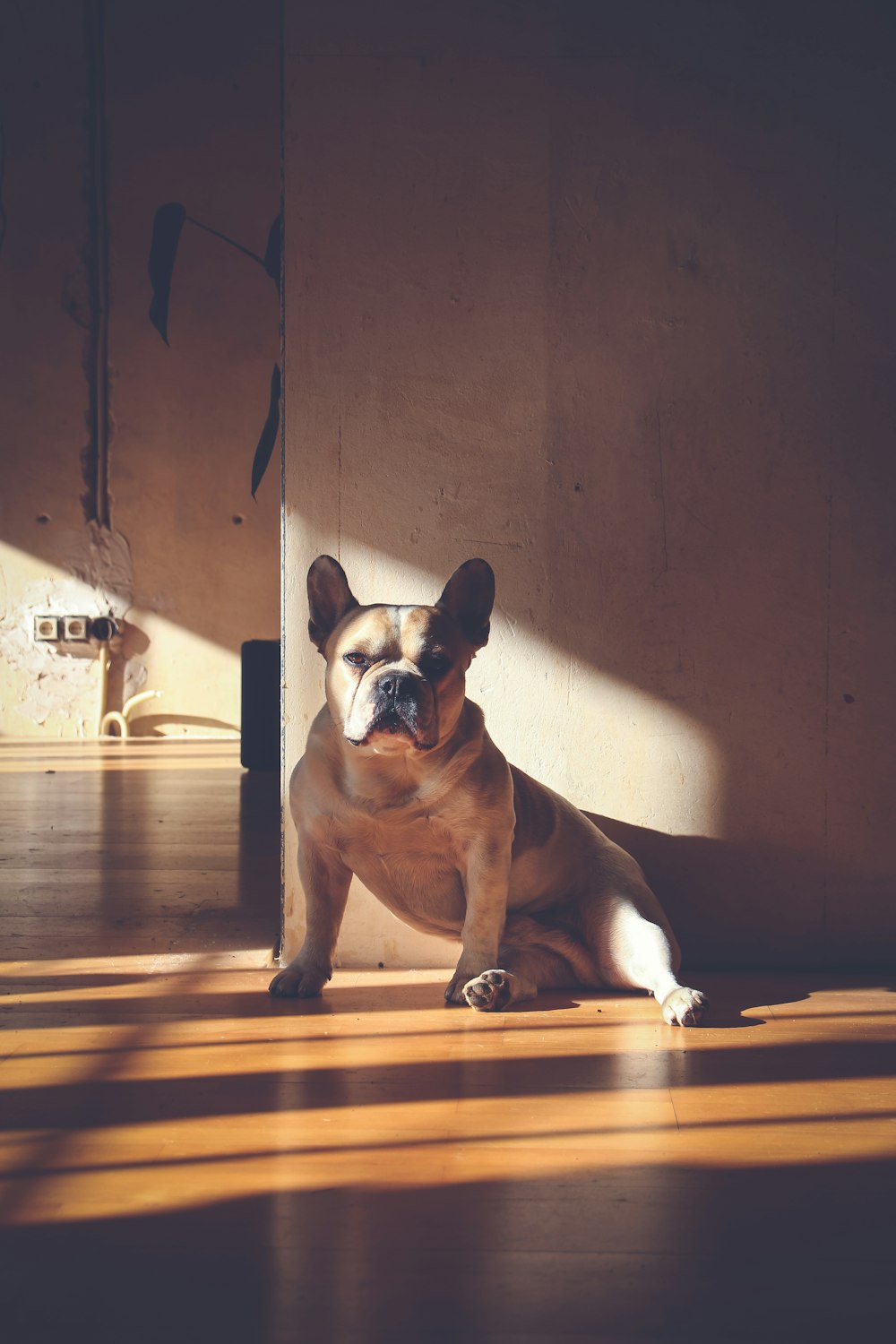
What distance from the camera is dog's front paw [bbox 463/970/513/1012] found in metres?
2.49

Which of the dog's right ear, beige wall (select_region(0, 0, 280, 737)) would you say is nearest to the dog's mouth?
the dog's right ear

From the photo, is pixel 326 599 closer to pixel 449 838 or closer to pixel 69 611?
pixel 449 838

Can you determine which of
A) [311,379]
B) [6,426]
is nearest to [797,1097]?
[311,379]

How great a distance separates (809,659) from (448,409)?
1086mm

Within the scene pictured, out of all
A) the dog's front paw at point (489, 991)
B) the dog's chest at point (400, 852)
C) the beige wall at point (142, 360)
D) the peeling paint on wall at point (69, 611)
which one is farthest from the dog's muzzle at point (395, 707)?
the peeling paint on wall at point (69, 611)

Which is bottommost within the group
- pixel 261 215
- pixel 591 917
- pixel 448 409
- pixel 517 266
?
pixel 591 917

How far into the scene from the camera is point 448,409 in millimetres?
2926

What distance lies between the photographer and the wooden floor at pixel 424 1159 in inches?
53.1

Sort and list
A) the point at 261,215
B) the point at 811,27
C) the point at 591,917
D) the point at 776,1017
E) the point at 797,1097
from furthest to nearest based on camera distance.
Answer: the point at 261,215 < the point at 811,27 < the point at 591,917 < the point at 776,1017 < the point at 797,1097

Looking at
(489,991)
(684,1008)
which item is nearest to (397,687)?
(489,991)

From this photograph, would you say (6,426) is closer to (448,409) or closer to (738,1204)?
(448,409)

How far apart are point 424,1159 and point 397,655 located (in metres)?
1.05

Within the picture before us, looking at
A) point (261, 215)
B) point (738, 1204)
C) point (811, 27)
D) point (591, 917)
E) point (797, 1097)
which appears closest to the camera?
point (738, 1204)

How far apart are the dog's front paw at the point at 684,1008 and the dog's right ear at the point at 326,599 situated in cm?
106
